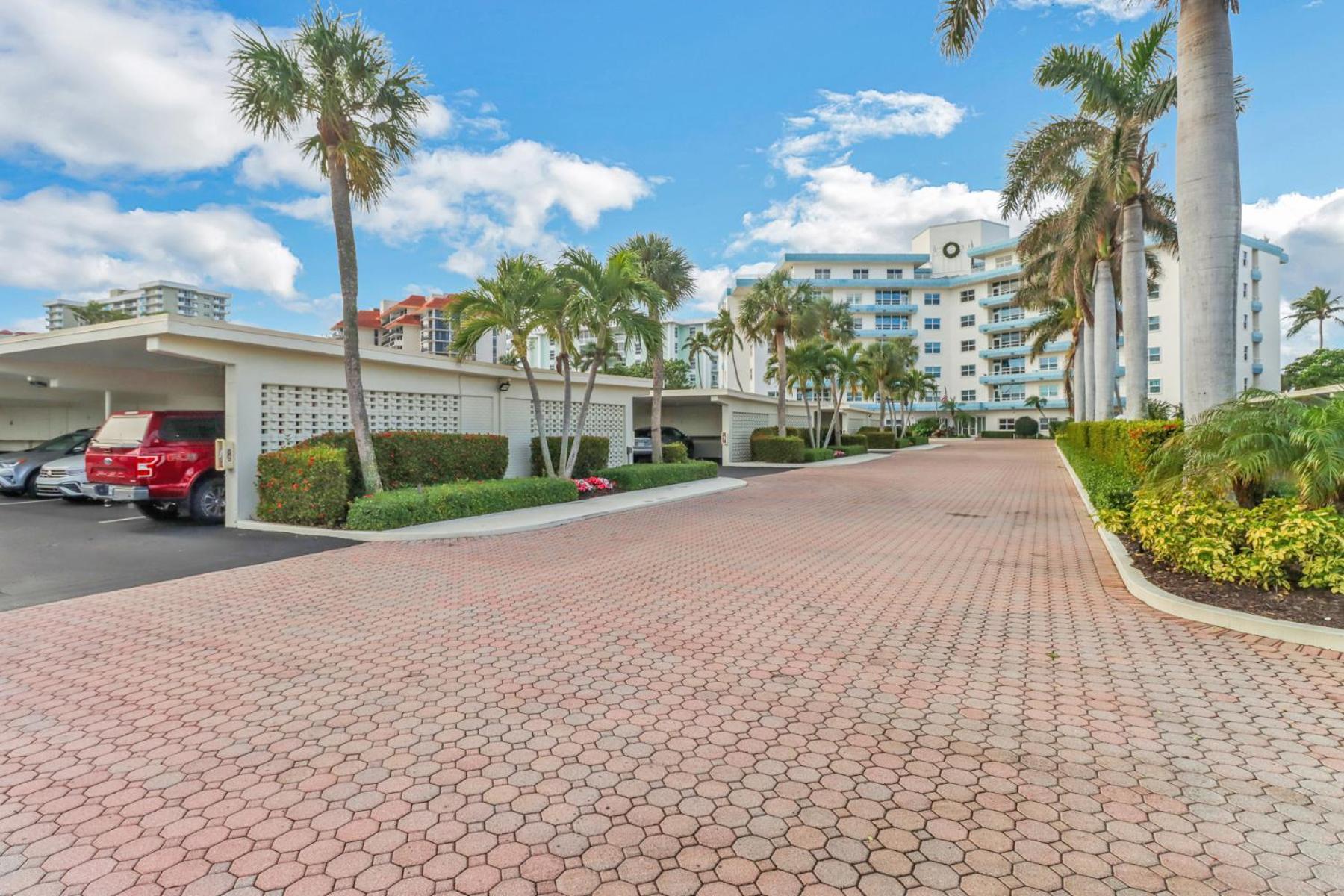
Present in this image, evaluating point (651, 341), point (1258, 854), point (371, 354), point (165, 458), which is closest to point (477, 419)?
point (371, 354)

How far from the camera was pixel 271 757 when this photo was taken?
3377 mm

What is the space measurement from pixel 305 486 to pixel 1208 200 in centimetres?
1362

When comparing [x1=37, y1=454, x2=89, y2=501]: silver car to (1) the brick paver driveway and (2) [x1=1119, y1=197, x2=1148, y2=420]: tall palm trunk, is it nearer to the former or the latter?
(1) the brick paver driveway

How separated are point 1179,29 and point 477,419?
14852 mm

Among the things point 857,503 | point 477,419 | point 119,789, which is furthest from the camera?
point 477,419

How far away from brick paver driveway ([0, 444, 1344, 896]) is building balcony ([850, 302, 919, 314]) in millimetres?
72897

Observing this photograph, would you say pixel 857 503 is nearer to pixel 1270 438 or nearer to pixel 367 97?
pixel 1270 438

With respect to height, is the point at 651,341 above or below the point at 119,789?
above

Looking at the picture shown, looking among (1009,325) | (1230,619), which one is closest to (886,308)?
(1009,325)

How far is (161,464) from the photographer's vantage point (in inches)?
436

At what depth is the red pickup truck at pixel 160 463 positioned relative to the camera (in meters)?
11.0

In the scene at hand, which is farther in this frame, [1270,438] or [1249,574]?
[1270,438]

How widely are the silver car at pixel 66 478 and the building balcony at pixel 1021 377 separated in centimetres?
7377

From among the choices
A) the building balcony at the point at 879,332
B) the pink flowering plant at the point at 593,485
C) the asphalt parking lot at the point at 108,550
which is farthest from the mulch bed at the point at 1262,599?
the building balcony at the point at 879,332
